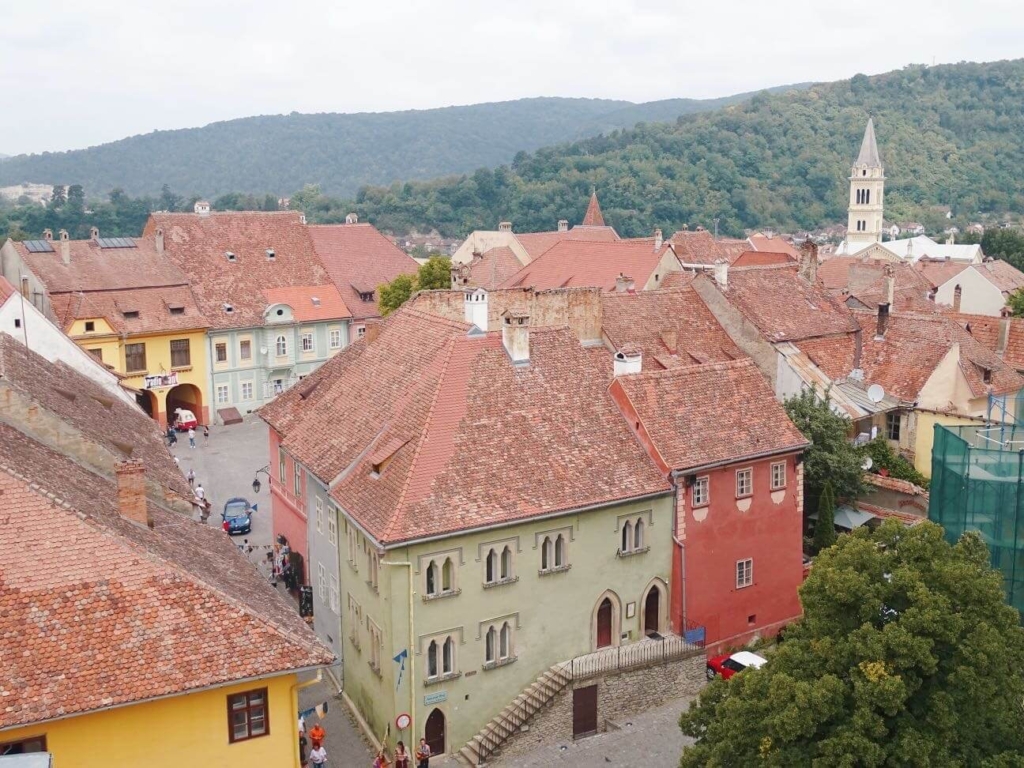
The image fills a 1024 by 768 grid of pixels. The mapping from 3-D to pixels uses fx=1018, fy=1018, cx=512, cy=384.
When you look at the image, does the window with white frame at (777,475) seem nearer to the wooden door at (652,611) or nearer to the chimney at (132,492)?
the wooden door at (652,611)

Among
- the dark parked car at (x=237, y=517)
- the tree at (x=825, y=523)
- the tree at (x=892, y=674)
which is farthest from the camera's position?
the dark parked car at (x=237, y=517)

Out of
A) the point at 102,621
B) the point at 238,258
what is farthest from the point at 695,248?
the point at 102,621

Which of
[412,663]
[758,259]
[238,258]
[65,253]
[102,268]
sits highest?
[65,253]

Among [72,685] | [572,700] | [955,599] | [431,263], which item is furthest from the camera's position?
[431,263]

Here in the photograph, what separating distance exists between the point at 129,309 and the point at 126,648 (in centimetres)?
4651

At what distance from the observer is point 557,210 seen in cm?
17575

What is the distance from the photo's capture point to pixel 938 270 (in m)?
89.2

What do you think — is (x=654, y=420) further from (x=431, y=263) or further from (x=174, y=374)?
(x=174, y=374)

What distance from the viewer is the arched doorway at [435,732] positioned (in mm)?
28109

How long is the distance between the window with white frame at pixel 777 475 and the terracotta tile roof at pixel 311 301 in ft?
134

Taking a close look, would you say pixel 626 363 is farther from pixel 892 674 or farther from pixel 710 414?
pixel 892 674

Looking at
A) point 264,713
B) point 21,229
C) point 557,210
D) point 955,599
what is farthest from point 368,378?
point 557,210

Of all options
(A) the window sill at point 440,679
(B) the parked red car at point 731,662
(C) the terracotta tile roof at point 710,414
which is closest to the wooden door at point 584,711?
(A) the window sill at point 440,679

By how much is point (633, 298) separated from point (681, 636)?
16.2 m
